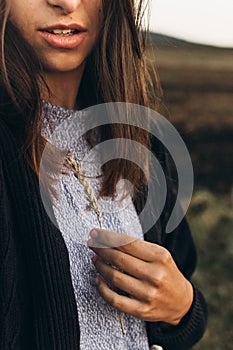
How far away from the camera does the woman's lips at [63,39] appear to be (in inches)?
41.4

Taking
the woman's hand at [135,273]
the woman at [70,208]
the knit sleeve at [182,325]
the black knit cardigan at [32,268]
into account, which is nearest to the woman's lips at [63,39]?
the woman at [70,208]

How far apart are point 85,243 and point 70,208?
0.05 metres

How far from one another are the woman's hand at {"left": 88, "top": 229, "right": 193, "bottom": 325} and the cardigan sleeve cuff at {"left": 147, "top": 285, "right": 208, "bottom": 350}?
178 mm

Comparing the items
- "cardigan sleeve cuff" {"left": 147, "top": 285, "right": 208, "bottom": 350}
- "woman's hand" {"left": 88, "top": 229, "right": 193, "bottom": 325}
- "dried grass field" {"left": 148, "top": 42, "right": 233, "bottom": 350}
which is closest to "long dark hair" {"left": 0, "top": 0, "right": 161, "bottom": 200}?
"woman's hand" {"left": 88, "top": 229, "right": 193, "bottom": 325}

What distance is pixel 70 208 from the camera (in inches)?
42.4

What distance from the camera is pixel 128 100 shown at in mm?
1209

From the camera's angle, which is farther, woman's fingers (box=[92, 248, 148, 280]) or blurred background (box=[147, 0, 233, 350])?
blurred background (box=[147, 0, 233, 350])

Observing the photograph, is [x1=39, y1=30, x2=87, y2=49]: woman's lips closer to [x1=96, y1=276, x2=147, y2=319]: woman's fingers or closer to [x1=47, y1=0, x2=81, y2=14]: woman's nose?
[x1=47, y1=0, x2=81, y2=14]: woman's nose

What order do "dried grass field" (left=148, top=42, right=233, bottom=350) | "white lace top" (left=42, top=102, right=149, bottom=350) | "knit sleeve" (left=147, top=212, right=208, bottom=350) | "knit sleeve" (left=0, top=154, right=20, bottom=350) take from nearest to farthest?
"knit sleeve" (left=0, top=154, right=20, bottom=350), "white lace top" (left=42, top=102, right=149, bottom=350), "knit sleeve" (left=147, top=212, right=208, bottom=350), "dried grass field" (left=148, top=42, right=233, bottom=350)

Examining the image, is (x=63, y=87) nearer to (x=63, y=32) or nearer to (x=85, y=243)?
(x=63, y=32)

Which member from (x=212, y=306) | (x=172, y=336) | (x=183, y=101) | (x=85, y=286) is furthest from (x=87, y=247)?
(x=183, y=101)

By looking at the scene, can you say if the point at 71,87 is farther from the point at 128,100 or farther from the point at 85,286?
the point at 85,286

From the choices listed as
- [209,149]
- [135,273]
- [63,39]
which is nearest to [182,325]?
[135,273]

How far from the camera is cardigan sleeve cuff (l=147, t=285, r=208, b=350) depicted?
1325 millimetres
